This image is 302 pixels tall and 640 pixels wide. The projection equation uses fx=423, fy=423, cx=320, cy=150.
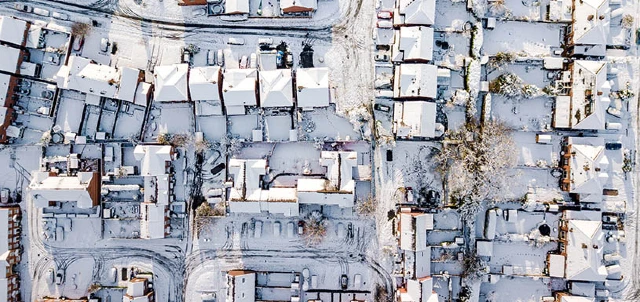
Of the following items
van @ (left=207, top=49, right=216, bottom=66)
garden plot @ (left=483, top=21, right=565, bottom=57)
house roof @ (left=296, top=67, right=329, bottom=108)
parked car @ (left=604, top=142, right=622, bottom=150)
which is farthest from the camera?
garden plot @ (left=483, top=21, right=565, bottom=57)

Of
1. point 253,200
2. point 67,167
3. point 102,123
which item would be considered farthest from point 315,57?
point 67,167

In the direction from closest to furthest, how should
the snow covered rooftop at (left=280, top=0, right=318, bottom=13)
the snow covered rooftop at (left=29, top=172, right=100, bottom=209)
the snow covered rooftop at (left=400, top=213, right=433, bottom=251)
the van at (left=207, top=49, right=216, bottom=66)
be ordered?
the snow covered rooftop at (left=400, top=213, right=433, bottom=251) → the snow covered rooftop at (left=29, top=172, right=100, bottom=209) → the snow covered rooftop at (left=280, top=0, right=318, bottom=13) → the van at (left=207, top=49, right=216, bottom=66)

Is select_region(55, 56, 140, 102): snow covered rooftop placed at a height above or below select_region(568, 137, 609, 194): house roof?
above

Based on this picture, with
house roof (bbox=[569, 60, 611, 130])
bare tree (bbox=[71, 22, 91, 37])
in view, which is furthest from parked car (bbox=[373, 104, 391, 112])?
bare tree (bbox=[71, 22, 91, 37])

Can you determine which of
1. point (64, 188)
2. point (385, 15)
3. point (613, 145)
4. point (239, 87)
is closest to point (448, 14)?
point (385, 15)

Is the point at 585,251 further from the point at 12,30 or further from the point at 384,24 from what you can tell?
the point at 12,30

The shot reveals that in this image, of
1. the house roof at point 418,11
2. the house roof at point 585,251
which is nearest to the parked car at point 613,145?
the house roof at point 585,251

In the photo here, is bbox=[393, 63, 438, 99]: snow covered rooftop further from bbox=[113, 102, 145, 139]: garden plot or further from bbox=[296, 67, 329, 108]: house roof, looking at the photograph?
bbox=[113, 102, 145, 139]: garden plot
